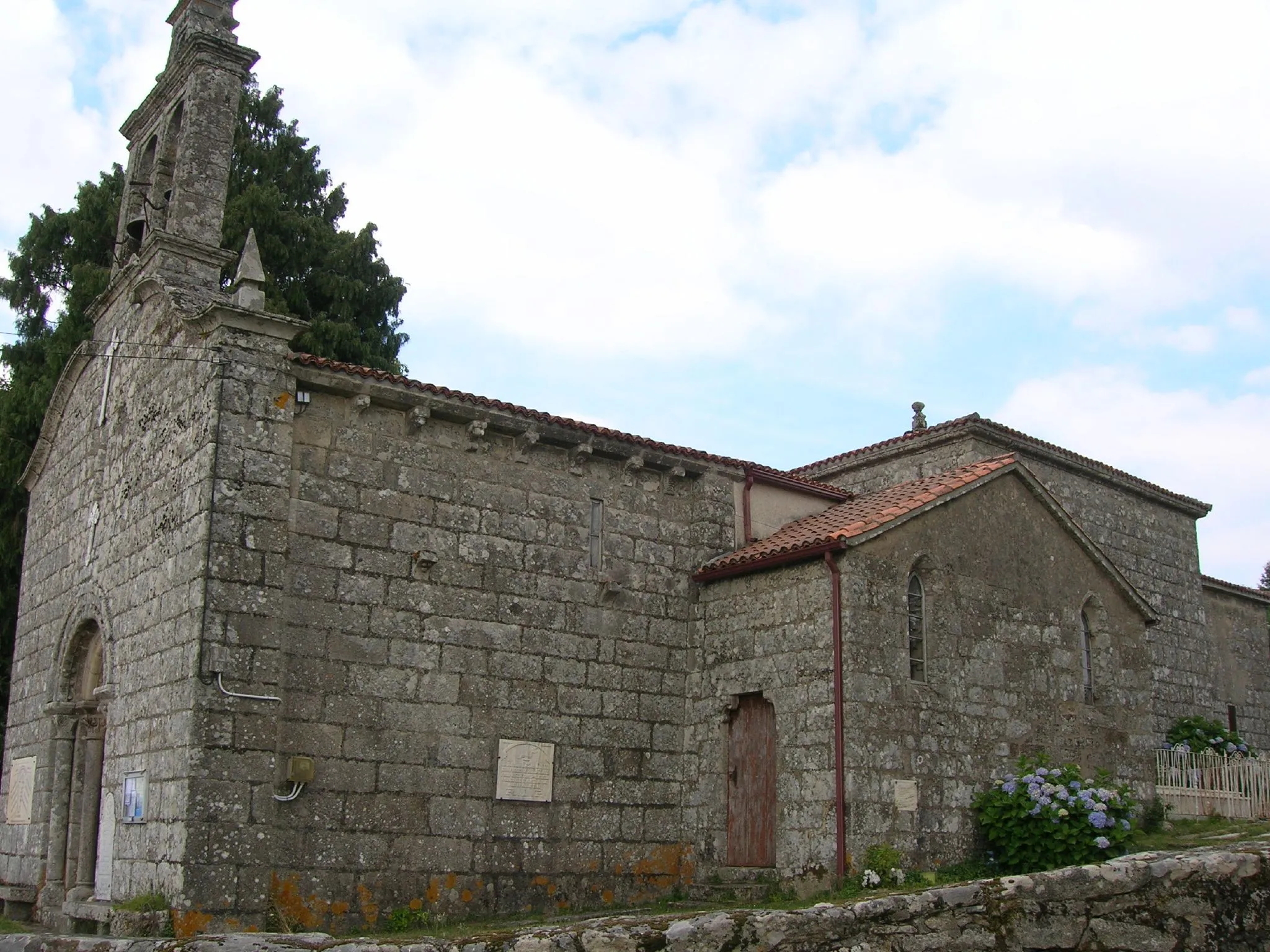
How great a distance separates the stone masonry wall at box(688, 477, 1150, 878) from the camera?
12414mm

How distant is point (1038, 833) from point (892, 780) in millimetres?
1726

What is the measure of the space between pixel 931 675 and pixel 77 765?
31.2 feet

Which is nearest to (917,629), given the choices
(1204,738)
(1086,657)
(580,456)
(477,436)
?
(1086,657)

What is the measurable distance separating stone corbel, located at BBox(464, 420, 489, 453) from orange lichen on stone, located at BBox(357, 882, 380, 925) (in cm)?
444

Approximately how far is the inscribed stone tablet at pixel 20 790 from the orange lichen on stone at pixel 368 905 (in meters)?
5.40

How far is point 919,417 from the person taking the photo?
21344 millimetres

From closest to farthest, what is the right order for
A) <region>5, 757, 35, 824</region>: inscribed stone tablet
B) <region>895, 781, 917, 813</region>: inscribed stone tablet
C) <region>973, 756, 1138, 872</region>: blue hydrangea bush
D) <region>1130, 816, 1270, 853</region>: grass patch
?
<region>973, 756, 1138, 872</region>: blue hydrangea bush
<region>895, 781, 917, 813</region>: inscribed stone tablet
<region>1130, 816, 1270, 853</region>: grass patch
<region>5, 757, 35, 824</region>: inscribed stone tablet

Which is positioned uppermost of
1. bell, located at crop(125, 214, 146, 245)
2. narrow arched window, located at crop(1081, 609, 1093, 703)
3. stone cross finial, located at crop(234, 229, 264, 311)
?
bell, located at crop(125, 214, 146, 245)

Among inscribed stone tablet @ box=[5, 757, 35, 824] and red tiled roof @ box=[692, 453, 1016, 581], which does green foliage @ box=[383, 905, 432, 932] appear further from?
inscribed stone tablet @ box=[5, 757, 35, 824]

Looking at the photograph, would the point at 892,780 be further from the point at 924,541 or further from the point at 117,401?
the point at 117,401

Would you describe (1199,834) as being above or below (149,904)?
above

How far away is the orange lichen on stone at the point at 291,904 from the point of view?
1067cm

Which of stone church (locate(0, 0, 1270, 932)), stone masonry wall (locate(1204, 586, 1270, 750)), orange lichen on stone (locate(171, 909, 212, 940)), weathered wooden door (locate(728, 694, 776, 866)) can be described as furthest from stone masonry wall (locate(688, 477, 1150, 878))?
stone masonry wall (locate(1204, 586, 1270, 750))

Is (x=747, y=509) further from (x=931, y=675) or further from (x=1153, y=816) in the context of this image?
(x=1153, y=816)
